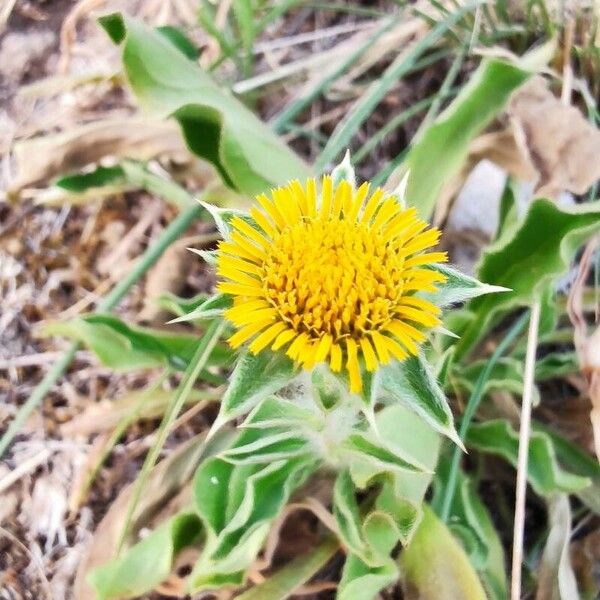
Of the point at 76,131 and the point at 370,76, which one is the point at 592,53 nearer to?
the point at 370,76

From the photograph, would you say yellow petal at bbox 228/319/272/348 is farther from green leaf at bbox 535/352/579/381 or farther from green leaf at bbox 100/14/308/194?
green leaf at bbox 535/352/579/381

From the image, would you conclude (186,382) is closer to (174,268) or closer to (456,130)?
(174,268)

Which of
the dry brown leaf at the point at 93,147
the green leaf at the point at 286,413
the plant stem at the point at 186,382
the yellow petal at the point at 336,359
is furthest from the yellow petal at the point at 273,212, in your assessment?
the dry brown leaf at the point at 93,147

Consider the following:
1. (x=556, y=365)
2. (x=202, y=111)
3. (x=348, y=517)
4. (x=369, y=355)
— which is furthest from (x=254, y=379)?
(x=556, y=365)

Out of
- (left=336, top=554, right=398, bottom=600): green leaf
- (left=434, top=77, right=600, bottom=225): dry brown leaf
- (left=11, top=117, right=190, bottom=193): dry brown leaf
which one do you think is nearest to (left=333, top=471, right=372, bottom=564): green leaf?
(left=336, top=554, right=398, bottom=600): green leaf

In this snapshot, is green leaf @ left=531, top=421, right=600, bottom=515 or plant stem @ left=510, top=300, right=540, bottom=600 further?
green leaf @ left=531, top=421, right=600, bottom=515

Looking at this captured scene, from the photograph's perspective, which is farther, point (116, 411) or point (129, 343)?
point (116, 411)

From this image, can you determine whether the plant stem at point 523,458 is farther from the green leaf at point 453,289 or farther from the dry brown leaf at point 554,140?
the green leaf at point 453,289
